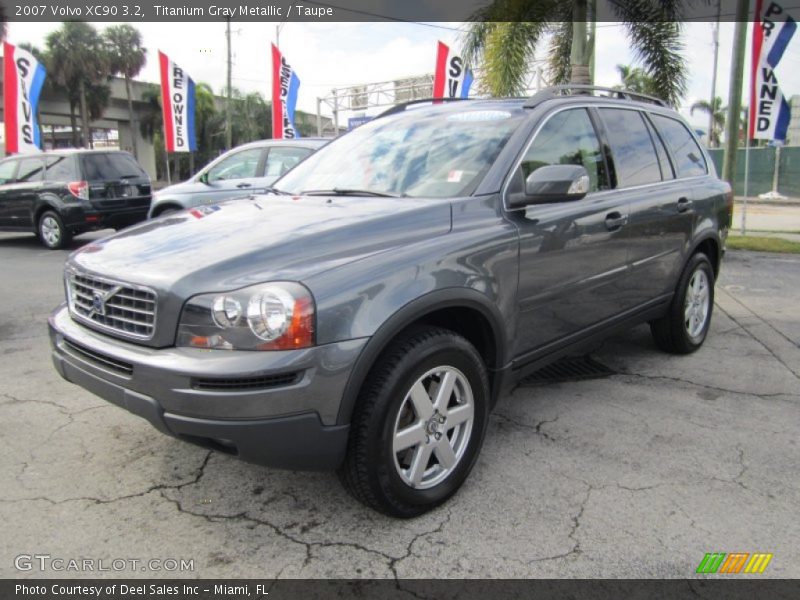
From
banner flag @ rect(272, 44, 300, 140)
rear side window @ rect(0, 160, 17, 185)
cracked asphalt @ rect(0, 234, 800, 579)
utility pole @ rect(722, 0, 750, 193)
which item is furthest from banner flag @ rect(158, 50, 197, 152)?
cracked asphalt @ rect(0, 234, 800, 579)

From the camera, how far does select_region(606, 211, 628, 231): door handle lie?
369 cm

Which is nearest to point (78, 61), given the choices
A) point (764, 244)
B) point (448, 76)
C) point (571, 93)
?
point (448, 76)

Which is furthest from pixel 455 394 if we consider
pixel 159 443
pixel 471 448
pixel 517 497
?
pixel 159 443

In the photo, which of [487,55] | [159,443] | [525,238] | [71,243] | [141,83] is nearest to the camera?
[525,238]

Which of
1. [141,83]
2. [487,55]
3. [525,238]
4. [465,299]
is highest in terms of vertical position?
[141,83]

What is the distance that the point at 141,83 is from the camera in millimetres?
45594

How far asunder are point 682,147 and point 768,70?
25.0 ft

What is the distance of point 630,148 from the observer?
4.13m

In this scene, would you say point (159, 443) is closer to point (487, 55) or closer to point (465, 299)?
point (465, 299)

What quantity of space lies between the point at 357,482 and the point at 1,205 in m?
12.1

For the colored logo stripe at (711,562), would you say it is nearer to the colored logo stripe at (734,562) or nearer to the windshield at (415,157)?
the colored logo stripe at (734,562)

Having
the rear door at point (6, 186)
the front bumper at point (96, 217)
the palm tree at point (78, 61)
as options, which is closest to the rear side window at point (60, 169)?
the front bumper at point (96, 217)

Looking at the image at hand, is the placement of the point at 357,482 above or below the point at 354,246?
below

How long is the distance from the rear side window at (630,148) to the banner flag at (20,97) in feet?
51.5
